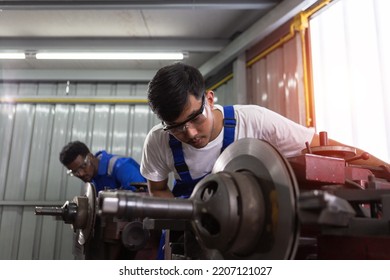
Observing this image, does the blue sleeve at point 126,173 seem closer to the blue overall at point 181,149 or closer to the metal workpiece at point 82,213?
the metal workpiece at point 82,213

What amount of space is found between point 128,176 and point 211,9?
5.18 feet

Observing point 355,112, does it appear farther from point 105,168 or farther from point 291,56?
point 105,168

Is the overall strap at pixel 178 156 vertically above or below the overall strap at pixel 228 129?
below

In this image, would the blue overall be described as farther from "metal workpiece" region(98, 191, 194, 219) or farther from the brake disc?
"metal workpiece" region(98, 191, 194, 219)

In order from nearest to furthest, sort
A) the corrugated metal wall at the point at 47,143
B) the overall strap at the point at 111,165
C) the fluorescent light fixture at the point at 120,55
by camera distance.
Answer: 1. the overall strap at the point at 111,165
2. the fluorescent light fixture at the point at 120,55
3. the corrugated metal wall at the point at 47,143

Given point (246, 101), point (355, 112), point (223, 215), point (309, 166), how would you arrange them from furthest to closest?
point (246, 101) < point (355, 112) < point (309, 166) < point (223, 215)

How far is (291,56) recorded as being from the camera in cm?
281

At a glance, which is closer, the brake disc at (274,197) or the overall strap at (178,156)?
the brake disc at (274,197)

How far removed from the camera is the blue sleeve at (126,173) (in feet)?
8.61

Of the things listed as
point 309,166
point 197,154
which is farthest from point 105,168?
point 309,166

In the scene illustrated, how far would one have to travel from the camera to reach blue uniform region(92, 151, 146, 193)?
2648 mm

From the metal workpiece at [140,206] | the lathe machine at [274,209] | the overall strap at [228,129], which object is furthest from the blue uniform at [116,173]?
the metal workpiece at [140,206]

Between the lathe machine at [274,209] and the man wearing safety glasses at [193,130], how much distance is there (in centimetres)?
35

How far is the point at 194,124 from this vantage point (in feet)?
4.40
